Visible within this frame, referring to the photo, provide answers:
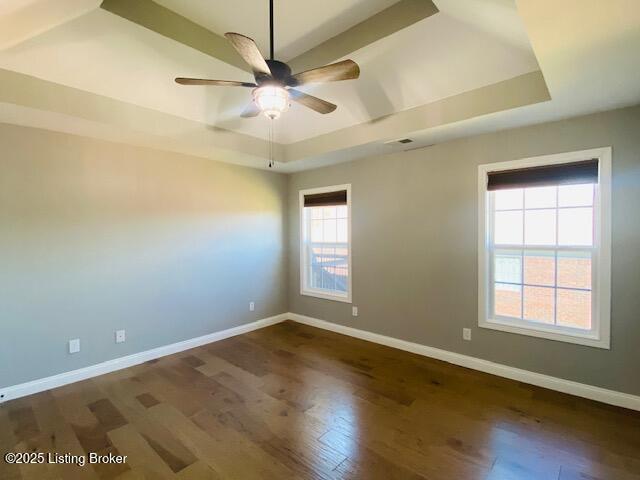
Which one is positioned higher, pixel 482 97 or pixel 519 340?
pixel 482 97

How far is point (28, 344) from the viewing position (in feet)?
9.07

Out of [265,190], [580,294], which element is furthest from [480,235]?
[265,190]

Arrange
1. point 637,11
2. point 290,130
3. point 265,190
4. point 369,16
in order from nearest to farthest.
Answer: point 637,11 → point 369,16 → point 290,130 → point 265,190

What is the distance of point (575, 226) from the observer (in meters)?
2.78

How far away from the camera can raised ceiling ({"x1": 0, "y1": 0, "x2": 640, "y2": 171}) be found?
72.9 inches

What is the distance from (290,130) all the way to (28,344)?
348cm

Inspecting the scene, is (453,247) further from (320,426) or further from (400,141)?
(320,426)

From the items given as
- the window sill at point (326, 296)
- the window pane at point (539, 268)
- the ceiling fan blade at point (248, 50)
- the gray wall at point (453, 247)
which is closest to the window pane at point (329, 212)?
the gray wall at point (453, 247)

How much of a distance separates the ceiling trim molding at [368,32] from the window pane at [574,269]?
2385 millimetres

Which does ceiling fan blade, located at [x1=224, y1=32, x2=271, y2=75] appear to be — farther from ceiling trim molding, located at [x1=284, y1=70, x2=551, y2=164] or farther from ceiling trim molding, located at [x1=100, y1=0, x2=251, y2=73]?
ceiling trim molding, located at [x1=284, y1=70, x2=551, y2=164]

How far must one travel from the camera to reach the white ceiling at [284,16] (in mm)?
2189

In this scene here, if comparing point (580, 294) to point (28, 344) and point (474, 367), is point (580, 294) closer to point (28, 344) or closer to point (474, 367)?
point (474, 367)

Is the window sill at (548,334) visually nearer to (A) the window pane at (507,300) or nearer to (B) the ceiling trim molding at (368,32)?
(A) the window pane at (507,300)

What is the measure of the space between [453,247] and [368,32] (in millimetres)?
2259
